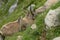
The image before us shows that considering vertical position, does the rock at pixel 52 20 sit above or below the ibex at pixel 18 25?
below

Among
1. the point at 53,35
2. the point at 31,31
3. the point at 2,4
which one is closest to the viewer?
the point at 53,35

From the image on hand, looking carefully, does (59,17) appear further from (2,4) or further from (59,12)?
(2,4)

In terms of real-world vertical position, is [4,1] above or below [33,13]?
above

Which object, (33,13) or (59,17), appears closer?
(59,17)

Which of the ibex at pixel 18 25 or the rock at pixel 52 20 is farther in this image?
the ibex at pixel 18 25

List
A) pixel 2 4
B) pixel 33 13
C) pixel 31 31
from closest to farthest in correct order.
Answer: pixel 31 31, pixel 33 13, pixel 2 4

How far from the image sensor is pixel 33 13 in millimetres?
25422

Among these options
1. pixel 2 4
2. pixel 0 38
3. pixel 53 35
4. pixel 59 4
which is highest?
pixel 2 4

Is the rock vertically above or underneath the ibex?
underneath

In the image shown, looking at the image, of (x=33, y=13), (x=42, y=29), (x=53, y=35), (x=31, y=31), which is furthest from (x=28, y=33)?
(x=33, y=13)

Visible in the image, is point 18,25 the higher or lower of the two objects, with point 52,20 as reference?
higher

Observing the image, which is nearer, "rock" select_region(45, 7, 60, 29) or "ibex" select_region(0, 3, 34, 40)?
"rock" select_region(45, 7, 60, 29)

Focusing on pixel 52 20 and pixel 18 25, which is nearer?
pixel 52 20

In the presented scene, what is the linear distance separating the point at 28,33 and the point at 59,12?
3.31 metres
